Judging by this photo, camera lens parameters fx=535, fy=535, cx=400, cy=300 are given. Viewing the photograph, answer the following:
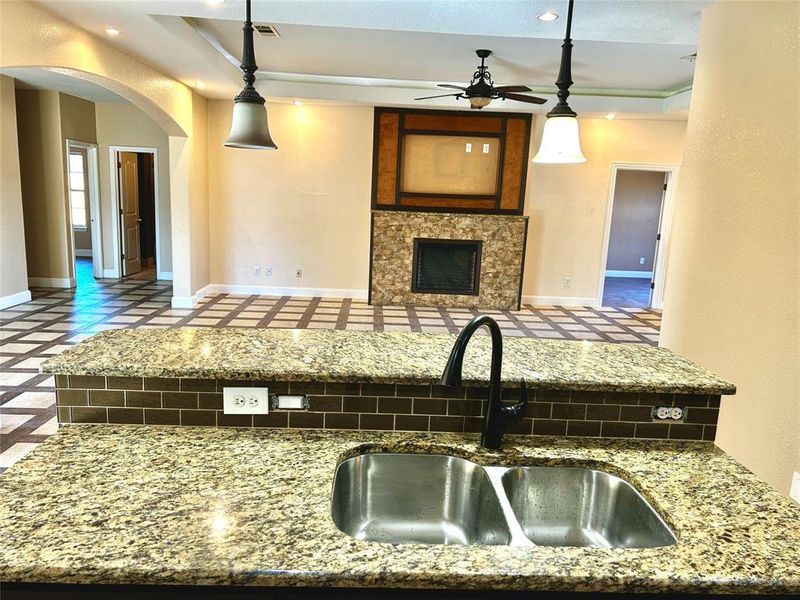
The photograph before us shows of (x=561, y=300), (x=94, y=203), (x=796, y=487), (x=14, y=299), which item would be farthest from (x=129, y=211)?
(x=796, y=487)

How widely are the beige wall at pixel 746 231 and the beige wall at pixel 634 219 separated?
7.60 metres

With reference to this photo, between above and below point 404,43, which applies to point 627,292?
below

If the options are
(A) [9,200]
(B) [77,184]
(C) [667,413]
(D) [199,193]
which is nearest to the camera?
(C) [667,413]

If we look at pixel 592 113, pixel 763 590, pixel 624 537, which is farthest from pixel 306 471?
pixel 592 113

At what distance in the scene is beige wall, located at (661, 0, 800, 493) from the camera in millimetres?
2221

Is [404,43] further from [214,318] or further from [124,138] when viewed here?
[124,138]

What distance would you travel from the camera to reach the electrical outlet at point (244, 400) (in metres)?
1.42

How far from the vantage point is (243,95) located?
2002 mm

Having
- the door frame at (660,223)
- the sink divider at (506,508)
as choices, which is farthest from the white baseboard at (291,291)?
the sink divider at (506,508)

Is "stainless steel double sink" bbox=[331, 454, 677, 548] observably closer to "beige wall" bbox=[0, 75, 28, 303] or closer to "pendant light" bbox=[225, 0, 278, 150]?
"pendant light" bbox=[225, 0, 278, 150]

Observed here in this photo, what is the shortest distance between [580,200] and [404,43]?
363 cm

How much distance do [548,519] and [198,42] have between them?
4.76 m

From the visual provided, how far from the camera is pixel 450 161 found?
23.5 ft

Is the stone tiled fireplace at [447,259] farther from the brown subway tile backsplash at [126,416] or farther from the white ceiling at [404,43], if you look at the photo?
the brown subway tile backsplash at [126,416]
